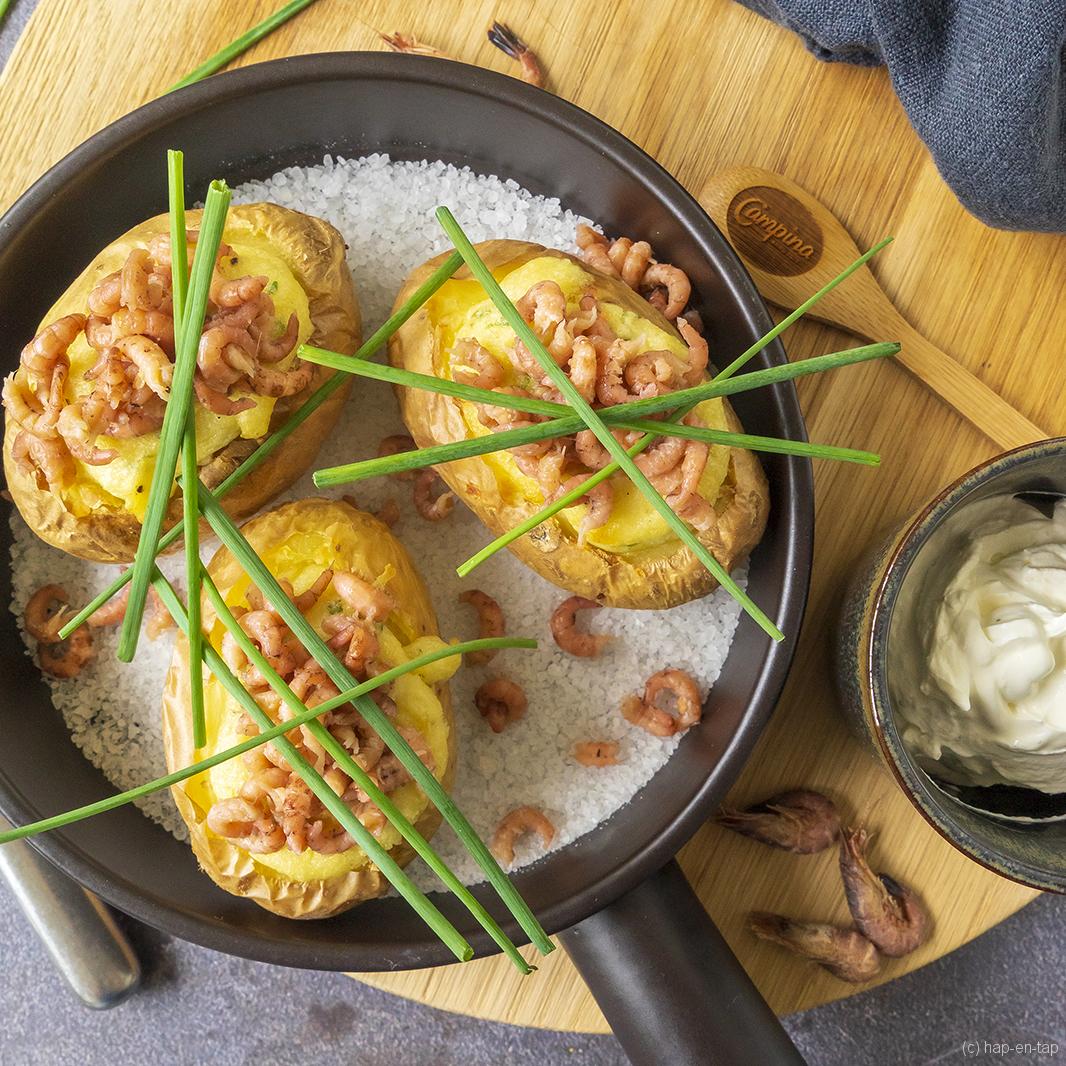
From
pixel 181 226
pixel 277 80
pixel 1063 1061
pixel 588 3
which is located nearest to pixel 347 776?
pixel 181 226

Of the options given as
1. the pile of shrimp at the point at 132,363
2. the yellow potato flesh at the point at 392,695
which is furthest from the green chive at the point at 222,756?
the pile of shrimp at the point at 132,363

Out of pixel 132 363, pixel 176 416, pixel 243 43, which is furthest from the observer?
pixel 243 43

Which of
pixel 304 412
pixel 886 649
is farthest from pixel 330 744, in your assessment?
pixel 886 649

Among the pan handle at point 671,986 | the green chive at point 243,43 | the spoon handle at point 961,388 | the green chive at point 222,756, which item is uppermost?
the green chive at point 243,43

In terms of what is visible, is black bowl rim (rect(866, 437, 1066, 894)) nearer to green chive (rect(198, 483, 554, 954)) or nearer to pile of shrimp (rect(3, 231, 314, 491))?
green chive (rect(198, 483, 554, 954))

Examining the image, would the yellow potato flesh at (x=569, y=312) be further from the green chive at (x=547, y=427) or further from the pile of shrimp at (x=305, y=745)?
the pile of shrimp at (x=305, y=745)

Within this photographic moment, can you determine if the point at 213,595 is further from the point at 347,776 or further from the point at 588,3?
the point at 588,3

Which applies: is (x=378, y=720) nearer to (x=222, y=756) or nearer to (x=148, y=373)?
(x=222, y=756)

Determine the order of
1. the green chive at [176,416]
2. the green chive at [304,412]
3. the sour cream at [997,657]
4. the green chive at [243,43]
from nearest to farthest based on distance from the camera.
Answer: the green chive at [176,416] < the green chive at [304,412] < the sour cream at [997,657] < the green chive at [243,43]
